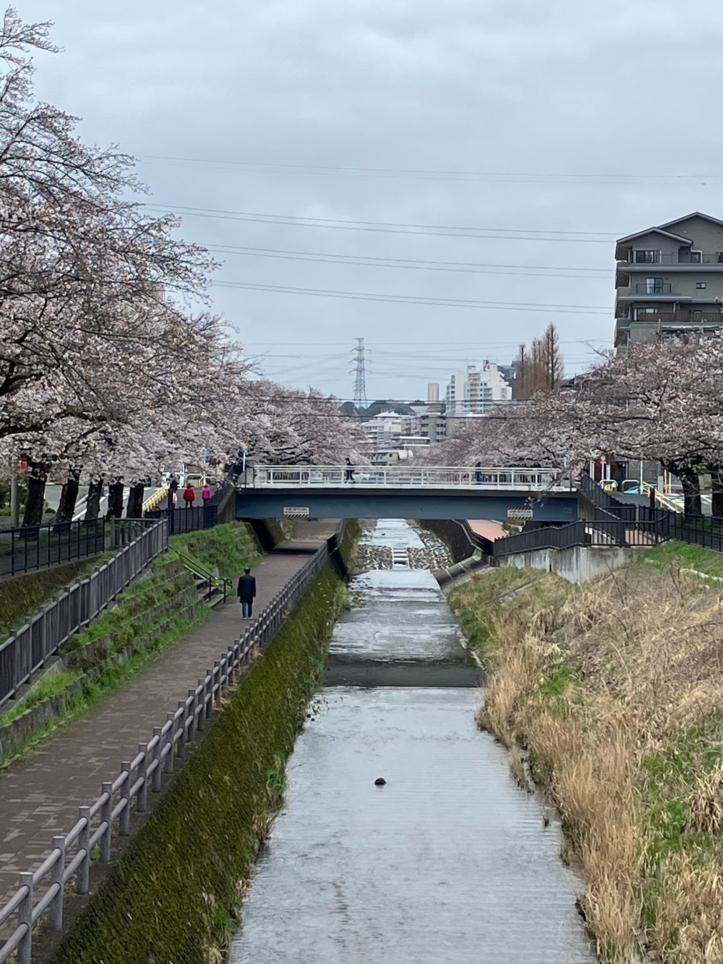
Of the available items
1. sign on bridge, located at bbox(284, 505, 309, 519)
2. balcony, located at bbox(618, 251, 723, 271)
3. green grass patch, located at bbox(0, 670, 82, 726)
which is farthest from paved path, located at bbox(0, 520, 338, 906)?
balcony, located at bbox(618, 251, 723, 271)

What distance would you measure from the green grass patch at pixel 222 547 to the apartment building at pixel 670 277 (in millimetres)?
37623

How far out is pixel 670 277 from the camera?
260ft

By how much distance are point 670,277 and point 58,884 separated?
252 ft

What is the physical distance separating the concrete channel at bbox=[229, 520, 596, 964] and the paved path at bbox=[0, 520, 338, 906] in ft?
7.92

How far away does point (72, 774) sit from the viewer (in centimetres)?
1364

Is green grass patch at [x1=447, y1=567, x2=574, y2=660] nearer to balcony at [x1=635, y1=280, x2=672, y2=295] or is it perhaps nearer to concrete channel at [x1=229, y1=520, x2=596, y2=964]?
concrete channel at [x1=229, y1=520, x2=596, y2=964]

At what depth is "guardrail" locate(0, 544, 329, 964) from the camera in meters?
7.56

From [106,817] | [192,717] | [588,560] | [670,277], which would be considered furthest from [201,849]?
[670,277]

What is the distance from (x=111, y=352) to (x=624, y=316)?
222 feet

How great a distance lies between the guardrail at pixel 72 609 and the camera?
1527cm

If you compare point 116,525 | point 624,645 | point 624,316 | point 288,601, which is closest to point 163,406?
point 116,525

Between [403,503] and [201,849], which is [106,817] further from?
[403,503]

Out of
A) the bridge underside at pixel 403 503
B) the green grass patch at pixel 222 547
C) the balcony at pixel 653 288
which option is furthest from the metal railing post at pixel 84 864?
the balcony at pixel 653 288

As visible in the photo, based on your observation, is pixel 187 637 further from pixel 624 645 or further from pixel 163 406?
pixel 624 645
